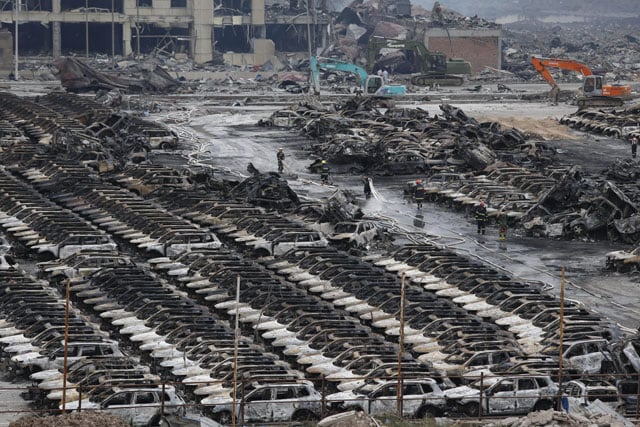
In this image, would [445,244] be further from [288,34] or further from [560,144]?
[288,34]

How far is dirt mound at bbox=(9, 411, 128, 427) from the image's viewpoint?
2538cm

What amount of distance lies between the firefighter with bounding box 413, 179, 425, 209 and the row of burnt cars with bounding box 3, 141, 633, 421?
26.3 feet

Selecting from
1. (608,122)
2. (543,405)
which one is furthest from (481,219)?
(608,122)

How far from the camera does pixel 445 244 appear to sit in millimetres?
49562

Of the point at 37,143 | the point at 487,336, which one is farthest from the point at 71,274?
the point at 37,143

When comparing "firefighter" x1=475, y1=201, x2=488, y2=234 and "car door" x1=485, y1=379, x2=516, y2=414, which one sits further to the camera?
"firefighter" x1=475, y1=201, x2=488, y2=234

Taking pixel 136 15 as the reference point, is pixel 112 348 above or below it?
below

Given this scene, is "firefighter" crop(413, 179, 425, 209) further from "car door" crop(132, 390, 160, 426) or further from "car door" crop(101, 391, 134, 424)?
"car door" crop(132, 390, 160, 426)

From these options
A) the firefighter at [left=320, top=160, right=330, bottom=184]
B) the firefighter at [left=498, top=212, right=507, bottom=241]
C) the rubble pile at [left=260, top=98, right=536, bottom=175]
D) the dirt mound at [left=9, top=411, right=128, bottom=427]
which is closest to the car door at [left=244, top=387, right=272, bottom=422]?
the dirt mound at [left=9, top=411, right=128, bottom=427]

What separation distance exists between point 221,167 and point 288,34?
305ft

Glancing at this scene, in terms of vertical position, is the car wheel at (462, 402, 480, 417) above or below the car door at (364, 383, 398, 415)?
below

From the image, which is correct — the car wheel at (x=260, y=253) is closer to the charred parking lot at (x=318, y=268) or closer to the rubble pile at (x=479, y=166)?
the charred parking lot at (x=318, y=268)

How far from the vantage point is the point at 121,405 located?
94.3 feet

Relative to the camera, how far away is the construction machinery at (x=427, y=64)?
126m
